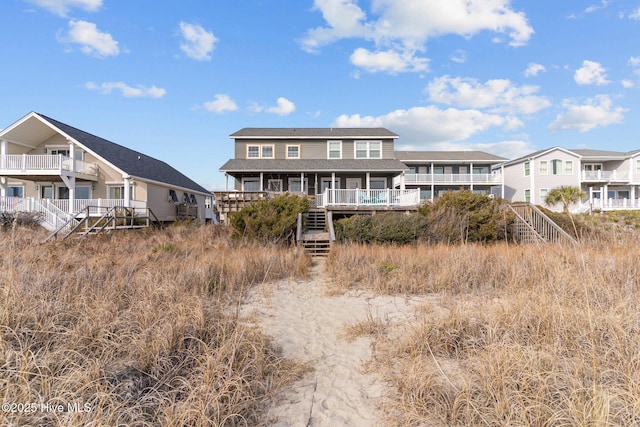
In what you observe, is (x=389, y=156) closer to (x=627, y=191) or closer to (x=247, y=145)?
(x=247, y=145)

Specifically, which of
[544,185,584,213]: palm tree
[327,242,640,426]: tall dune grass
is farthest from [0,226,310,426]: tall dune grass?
[544,185,584,213]: palm tree

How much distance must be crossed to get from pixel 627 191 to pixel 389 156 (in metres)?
33.1

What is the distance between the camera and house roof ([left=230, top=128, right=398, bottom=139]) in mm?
23453

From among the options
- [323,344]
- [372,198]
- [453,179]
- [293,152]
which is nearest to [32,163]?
[293,152]

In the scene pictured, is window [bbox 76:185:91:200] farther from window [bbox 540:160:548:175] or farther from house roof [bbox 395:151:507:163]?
window [bbox 540:160:548:175]

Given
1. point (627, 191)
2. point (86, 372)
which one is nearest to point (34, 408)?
Answer: point (86, 372)

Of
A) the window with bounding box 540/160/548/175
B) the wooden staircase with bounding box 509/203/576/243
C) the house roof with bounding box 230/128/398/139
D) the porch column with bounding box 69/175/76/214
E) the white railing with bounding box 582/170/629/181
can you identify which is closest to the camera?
the wooden staircase with bounding box 509/203/576/243

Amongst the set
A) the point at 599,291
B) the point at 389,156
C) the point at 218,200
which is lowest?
the point at 599,291

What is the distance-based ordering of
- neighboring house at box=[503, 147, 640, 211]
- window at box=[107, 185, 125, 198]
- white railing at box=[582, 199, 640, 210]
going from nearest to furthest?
window at box=[107, 185, 125, 198], white railing at box=[582, 199, 640, 210], neighboring house at box=[503, 147, 640, 211]

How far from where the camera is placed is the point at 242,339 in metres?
3.61

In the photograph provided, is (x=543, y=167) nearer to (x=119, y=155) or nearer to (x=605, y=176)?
(x=605, y=176)

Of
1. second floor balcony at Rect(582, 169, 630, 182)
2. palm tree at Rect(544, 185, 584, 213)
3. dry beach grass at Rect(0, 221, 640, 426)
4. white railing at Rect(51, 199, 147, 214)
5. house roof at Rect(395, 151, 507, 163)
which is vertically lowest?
dry beach grass at Rect(0, 221, 640, 426)

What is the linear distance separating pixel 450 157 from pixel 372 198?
19.6m

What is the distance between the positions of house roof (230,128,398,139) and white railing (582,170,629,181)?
1007 inches
